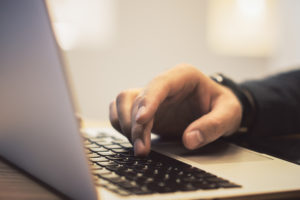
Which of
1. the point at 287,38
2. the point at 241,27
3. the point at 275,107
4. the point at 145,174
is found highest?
the point at 145,174

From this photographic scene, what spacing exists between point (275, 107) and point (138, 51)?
1965mm

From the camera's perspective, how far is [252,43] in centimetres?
289

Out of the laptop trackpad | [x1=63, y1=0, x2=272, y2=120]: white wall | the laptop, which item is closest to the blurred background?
[x1=63, y1=0, x2=272, y2=120]: white wall

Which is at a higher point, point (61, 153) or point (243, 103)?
point (61, 153)

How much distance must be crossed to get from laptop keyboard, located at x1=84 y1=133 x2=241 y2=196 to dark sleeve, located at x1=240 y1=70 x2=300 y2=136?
1.04 ft

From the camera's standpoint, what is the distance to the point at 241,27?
9.21 ft

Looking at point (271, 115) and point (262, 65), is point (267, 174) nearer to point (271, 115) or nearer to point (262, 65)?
point (271, 115)

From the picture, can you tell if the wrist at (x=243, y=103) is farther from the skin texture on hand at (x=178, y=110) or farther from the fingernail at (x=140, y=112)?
the fingernail at (x=140, y=112)

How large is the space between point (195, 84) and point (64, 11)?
1927 millimetres

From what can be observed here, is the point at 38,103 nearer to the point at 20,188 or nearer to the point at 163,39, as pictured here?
the point at 20,188

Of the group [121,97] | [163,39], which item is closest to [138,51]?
[163,39]

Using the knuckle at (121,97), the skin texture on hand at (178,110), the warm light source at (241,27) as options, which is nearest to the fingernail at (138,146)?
the skin texture on hand at (178,110)

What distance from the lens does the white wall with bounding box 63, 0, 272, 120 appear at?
2.51 m

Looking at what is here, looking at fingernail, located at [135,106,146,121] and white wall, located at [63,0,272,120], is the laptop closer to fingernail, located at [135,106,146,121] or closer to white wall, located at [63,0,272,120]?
fingernail, located at [135,106,146,121]
